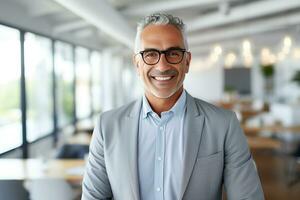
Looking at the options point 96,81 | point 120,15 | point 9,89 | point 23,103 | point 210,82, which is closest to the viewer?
point 9,89

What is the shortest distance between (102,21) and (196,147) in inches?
102

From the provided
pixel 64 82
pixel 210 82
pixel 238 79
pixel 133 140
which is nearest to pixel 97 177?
pixel 133 140

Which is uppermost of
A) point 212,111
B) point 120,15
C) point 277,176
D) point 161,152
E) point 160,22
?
point 120,15

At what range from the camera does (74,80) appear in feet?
20.0

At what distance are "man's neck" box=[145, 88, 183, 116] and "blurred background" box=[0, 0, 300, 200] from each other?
12.7 inches

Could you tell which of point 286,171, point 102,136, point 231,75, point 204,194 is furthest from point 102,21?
point 231,75

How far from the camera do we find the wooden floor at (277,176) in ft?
14.0

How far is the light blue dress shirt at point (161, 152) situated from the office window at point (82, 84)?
4846 mm

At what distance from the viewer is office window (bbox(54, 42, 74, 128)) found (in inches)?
207

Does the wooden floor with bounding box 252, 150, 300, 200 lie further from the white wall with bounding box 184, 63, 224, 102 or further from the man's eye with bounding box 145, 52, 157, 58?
the white wall with bounding box 184, 63, 224, 102

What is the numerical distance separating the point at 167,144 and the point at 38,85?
11.5 ft

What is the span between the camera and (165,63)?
1269mm

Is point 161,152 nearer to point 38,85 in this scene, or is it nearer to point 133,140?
point 133,140

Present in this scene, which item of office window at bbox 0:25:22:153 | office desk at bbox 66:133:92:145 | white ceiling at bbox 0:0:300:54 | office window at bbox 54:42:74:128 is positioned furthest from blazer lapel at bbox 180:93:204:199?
office window at bbox 54:42:74:128
